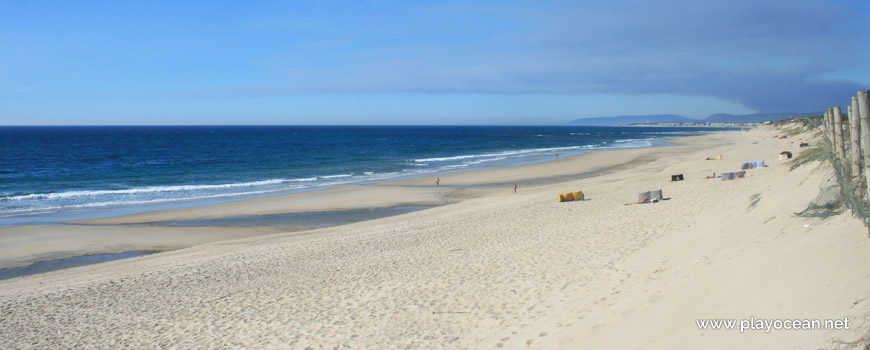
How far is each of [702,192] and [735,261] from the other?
1100cm

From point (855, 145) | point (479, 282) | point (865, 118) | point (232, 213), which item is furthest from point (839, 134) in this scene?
point (232, 213)

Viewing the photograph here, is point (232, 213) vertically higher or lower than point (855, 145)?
lower

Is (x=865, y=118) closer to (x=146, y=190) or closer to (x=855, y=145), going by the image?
(x=855, y=145)

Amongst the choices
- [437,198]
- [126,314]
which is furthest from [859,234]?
[437,198]

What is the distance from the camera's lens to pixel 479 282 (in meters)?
9.14

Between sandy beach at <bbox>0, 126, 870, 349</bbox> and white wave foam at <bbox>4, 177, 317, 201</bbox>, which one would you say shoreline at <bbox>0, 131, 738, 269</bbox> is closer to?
sandy beach at <bbox>0, 126, 870, 349</bbox>

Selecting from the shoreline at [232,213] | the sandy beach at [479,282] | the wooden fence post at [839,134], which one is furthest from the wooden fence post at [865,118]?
the shoreline at [232,213]

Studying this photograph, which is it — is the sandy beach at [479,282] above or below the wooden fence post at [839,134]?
below

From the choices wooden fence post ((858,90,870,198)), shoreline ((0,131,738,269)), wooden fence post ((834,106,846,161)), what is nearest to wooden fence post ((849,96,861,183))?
wooden fence post ((858,90,870,198))

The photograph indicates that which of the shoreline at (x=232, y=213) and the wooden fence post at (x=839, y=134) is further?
the shoreline at (x=232, y=213)

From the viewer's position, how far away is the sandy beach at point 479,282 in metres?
5.18

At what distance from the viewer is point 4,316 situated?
8891 mm

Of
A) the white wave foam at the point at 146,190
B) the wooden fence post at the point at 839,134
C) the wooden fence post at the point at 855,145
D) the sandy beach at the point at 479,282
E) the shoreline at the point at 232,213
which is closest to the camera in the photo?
the sandy beach at the point at 479,282

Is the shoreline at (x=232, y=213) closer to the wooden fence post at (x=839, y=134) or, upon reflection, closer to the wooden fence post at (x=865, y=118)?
Answer: the wooden fence post at (x=839, y=134)
